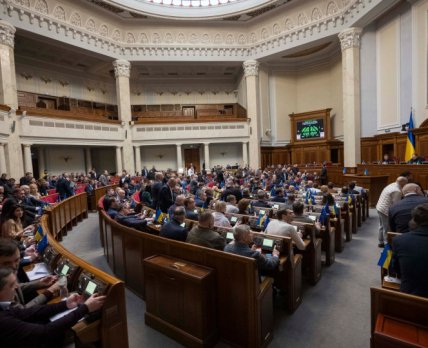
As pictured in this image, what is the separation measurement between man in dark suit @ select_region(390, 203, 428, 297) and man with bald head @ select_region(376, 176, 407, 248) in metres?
2.71

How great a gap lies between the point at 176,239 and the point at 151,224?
1.52 meters

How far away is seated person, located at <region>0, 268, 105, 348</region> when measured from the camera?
4.66ft

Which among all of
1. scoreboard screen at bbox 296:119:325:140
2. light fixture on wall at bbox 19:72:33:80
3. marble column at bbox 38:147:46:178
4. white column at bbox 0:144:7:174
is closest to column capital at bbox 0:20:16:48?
white column at bbox 0:144:7:174

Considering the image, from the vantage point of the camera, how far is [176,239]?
3.16 m

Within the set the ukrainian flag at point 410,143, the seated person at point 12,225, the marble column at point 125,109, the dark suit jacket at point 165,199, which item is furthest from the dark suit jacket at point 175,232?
the marble column at point 125,109

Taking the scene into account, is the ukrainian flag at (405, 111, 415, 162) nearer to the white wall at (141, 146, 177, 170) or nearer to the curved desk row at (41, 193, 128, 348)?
the curved desk row at (41, 193, 128, 348)

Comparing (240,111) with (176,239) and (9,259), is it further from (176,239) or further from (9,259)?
(9,259)

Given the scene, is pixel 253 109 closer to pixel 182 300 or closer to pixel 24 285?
pixel 182 300

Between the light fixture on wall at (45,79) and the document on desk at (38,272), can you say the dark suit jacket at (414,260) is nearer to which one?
the document on desk at (38,272)

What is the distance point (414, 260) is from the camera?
1.98 metres

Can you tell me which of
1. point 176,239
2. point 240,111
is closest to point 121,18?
point 240,111

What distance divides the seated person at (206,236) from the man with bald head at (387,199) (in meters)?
3.40

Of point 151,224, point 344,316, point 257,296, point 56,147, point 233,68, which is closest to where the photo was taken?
point 257,296

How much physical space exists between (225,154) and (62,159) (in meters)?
10.5
